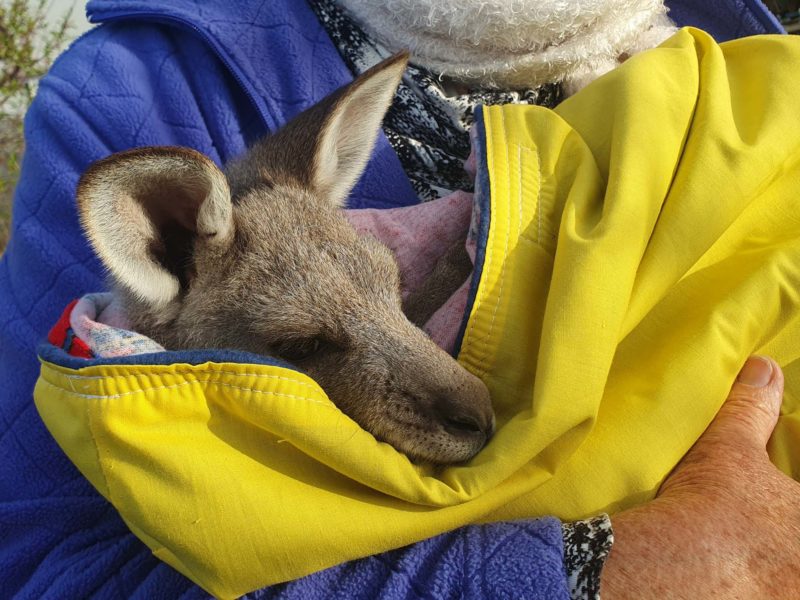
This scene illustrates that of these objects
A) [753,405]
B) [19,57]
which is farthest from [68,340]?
[19,57]

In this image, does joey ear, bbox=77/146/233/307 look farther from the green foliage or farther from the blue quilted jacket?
the green foliage

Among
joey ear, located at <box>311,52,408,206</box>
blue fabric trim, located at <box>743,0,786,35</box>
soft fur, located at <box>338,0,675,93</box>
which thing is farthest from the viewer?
blue fabric trim, located at <box>743,0,786,35</box>

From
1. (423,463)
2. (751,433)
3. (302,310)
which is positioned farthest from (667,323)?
(302,310)

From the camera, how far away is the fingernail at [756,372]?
1491mm

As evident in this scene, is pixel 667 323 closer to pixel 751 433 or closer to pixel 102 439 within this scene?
pixel 751 433

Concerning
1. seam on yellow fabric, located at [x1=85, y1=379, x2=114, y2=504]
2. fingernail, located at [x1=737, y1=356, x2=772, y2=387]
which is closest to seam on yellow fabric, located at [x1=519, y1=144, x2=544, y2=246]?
fingernail, located at [x1=737, y1=356, x2=772, y2=387]

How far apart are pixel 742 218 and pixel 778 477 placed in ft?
1.90

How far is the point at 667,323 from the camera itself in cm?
147

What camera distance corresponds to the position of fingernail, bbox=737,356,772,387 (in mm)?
1491

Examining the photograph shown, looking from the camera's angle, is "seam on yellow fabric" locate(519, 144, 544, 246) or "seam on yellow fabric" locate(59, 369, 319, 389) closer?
"seam on yellow fabric" locate(59, 369, 319, 389)

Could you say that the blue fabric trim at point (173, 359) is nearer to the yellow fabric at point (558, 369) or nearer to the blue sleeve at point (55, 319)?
the yellow fabric at point (558, 369)

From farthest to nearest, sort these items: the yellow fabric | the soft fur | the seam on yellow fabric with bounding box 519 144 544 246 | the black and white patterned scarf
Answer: the black and white patterned scarf → the soft fur → the seam on yellow fabric with bounding box 519 144 544 246 → the yellow fabric

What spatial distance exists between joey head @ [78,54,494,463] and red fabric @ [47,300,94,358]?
6.0 inches

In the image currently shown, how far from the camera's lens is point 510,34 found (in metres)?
2.09
